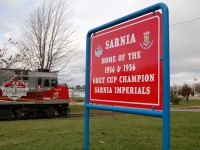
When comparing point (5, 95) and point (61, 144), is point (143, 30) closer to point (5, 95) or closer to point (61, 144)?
point (61, 144)

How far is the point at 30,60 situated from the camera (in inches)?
1155

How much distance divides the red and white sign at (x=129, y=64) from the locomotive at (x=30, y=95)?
685 inches

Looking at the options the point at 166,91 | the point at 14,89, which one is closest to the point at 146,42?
the point at 166,91

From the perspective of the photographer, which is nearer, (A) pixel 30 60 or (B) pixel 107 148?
(B) pixel 107 148

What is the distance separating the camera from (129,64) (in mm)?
4234

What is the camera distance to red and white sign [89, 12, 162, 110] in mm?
3775

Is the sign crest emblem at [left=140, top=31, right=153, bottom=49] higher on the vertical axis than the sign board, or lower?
higher

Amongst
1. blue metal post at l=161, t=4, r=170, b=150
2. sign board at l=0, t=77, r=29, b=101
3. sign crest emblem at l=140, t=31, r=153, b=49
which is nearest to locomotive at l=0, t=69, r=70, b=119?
sign board at l=0, t=77, r=29, b=101

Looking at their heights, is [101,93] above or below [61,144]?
above

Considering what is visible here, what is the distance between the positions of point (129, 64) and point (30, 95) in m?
20.7

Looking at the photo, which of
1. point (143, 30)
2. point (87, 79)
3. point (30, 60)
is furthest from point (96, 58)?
point (30, 60)

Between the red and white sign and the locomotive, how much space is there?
1741 centimetres

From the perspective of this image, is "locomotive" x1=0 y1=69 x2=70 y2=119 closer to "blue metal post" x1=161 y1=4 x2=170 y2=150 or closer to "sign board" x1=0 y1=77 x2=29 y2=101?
"sign board" x1=0 y1=77 x2=29 y2=101

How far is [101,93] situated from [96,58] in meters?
0.57
